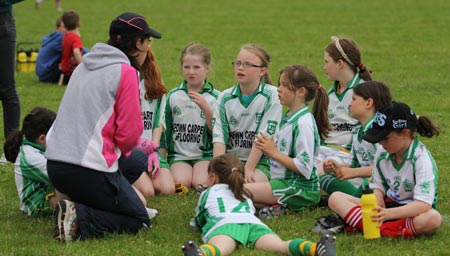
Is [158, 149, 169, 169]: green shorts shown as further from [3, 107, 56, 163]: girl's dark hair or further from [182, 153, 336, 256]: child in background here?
[182, 153, 336, 256]: child in background

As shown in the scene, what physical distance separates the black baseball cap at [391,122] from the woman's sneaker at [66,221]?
6.49 ft

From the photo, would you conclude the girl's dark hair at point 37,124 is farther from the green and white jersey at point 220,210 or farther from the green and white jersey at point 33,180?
the green and white jersey at point 220,210

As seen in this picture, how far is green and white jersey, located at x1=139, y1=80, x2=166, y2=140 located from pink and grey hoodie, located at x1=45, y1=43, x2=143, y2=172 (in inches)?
75.8

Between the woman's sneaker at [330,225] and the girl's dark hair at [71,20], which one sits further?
the girl's dark hair at [71,20]

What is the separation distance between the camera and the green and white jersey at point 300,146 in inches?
247

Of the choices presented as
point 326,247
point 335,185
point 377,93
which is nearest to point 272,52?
point 335,185

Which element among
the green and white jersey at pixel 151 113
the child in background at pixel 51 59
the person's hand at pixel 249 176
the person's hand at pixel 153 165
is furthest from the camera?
the child in background at pixel 51 59

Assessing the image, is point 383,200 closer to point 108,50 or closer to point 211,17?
point 108,50

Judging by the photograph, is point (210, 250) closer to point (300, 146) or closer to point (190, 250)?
point (190, 250)

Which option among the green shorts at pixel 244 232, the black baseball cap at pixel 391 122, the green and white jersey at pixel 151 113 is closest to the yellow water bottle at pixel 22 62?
the green and white jersey at pixel 151 113

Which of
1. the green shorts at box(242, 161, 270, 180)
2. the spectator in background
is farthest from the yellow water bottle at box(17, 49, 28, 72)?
the green shorts at box(242, 161, 270, 180)

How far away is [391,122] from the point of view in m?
5.50

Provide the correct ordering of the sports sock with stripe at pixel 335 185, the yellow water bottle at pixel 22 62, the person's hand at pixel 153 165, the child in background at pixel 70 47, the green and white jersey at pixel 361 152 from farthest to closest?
the yellow water bottle at pixel 22 62, the child in background at pixel 70 47, the person's hand at pixel 153 165, the sports sock with stripe at pixel 335 185, the green and white jersey at pixel 361 152

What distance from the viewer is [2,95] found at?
855 centimetres
